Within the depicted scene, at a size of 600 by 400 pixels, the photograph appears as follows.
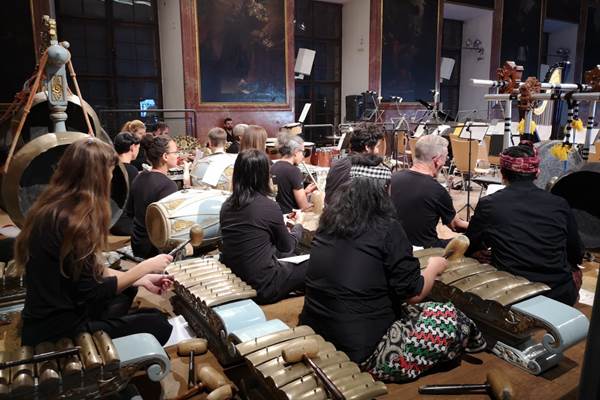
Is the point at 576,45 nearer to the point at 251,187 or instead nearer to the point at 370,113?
the point at 370,113

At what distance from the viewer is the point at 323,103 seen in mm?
13406

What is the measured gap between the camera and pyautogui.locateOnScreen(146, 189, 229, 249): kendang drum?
4.09 metres

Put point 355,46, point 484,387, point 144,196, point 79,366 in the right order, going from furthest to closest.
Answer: point 355,46, point 144,196, point 484,387, point 79,366

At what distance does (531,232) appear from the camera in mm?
2848

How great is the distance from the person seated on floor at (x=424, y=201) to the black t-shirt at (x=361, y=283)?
4.23 feet

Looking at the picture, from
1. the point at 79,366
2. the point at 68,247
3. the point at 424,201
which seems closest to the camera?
the point at 79,366

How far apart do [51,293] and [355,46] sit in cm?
1181

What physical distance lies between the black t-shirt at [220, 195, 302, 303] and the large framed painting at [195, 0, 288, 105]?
23.1 ft

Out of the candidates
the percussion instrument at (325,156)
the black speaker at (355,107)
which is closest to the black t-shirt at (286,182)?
the percussion instrument at (325,156)

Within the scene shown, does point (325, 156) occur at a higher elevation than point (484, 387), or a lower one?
higher

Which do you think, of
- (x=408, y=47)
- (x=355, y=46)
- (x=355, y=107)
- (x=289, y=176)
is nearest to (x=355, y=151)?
(x=289, y=176)

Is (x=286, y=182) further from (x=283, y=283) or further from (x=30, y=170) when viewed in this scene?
(x=30, y=170)

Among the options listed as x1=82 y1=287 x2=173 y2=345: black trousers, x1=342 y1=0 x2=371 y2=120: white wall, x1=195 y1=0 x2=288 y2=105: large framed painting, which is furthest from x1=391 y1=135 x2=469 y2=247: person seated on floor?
x1=342 y1=0 x2=371 y2=120: white wall

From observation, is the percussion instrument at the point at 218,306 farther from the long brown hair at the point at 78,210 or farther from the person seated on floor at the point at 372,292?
the long brown hair at the point at 78,210
